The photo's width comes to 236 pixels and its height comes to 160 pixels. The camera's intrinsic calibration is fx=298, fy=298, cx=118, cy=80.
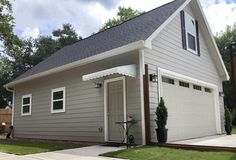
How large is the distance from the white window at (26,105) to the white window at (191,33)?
872cm

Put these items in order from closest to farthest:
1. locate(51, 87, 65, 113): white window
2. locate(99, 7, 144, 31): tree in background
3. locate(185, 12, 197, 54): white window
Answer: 1. locate(51, 87, 65, 113): white window
2. locate(185, 12, 197, 54): white window
3. locate(99, 7, 144, 31): tree in background

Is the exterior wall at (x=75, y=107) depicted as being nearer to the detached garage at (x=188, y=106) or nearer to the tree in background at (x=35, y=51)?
the detached garage at (x=188, y=106)

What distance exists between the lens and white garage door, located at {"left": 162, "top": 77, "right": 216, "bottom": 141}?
36.8 feet

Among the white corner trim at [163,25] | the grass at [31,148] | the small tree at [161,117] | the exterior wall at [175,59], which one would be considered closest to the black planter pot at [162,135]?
the small tree at [161,117]

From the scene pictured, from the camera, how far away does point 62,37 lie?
123ft

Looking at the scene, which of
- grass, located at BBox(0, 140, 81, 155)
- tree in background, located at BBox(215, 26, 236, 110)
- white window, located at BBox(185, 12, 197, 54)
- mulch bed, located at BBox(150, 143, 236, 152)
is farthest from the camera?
tree in background, located at BBox(215, 26, 236, 110)

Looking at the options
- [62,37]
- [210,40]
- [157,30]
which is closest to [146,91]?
[157,30]

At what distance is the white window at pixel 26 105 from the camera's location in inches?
631

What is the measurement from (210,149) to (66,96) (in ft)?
23.0

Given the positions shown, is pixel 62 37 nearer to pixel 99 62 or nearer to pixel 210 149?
pixel 99 62

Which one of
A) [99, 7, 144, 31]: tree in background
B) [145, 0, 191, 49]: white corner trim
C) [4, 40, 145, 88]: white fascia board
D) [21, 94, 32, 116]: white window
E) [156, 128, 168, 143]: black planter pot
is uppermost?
[99, 7, 144, 31]: tree in background

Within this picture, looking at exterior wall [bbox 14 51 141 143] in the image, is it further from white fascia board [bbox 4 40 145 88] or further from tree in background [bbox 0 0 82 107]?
tree in background [bbox 0 0 82 107]

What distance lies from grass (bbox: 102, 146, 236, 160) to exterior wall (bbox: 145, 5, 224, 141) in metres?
1.73

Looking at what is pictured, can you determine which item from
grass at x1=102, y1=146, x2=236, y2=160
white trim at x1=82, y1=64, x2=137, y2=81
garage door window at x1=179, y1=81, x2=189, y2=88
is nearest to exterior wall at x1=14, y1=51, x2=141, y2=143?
white trim at x1=82, y1=64, x2=137, y2=81
